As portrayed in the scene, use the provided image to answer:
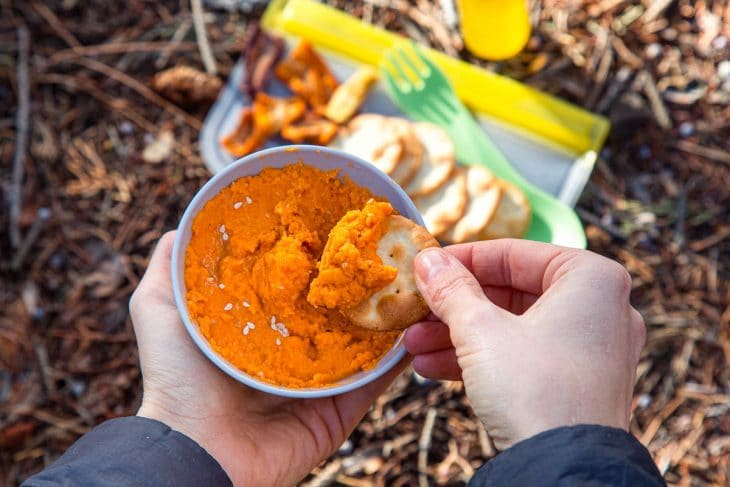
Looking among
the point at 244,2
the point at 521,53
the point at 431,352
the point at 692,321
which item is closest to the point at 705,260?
the point at 692,321

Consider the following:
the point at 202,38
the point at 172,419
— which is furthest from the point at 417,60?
the point at 172,419

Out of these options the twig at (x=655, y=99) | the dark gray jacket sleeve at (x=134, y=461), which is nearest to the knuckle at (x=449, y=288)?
the dark gray jacket sleeve at (x=134, y=461)

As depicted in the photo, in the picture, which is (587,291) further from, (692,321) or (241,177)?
(692,321)

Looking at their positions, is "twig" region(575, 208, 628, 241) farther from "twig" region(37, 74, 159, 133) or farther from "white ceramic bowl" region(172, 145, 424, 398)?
"twig" region(37, 74, 159, 133)

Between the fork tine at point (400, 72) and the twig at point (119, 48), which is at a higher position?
the fork tine at point (400, 72)

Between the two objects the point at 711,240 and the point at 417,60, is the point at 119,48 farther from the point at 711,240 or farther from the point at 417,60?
the point at 711,240

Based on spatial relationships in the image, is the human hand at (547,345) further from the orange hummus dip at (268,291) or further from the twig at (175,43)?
the twig at (175,43)

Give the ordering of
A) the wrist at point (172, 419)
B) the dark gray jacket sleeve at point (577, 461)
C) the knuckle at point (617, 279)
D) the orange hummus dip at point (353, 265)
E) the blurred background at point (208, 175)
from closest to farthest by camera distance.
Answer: the dark gray jacket sleeve at point (577, 461) < the knuckle at point (617, 279) < the orange hummus dip at point (353, 265) < the wrist at point (172, 419) < the blurred background at point (208, 175)
